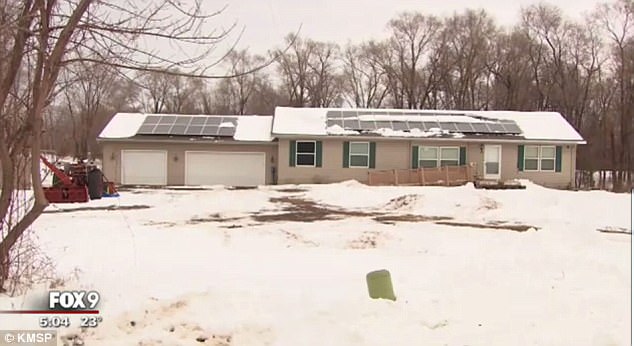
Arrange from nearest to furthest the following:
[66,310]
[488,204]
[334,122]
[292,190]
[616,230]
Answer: [66,310] < [616,230] < [488,204] < [292,190] < [334,122]

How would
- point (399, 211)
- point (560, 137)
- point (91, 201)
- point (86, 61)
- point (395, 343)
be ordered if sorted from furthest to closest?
point (560, 137), point (91, 201), point (399, 211), point (86, 61), point (395, 343)

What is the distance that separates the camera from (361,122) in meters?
28.7

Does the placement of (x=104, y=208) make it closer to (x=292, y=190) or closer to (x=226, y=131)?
(x=292, y=190)

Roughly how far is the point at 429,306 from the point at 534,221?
32.1ft

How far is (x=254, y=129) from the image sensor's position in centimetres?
2980

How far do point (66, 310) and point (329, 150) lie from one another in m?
22.4

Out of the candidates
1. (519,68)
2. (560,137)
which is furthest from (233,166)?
(519,68)

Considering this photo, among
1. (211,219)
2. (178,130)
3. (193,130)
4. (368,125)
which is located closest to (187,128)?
(193,130)

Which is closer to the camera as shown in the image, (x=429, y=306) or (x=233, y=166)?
(x=429, y=306)

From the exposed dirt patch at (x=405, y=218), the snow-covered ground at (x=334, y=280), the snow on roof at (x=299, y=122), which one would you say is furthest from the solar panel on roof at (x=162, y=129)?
the exposed dirt patch at (x=405, y=218)

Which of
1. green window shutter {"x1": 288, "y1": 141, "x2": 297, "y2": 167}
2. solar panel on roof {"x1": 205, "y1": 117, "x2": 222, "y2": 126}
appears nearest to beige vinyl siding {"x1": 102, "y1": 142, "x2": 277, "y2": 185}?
solar panel on roof {"x1": 205, "y1": 117, "x2": 222, "y2": 126}

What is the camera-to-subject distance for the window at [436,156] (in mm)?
27234

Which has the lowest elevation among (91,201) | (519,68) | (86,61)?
(91,201)

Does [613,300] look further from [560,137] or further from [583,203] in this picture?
[560,137]
